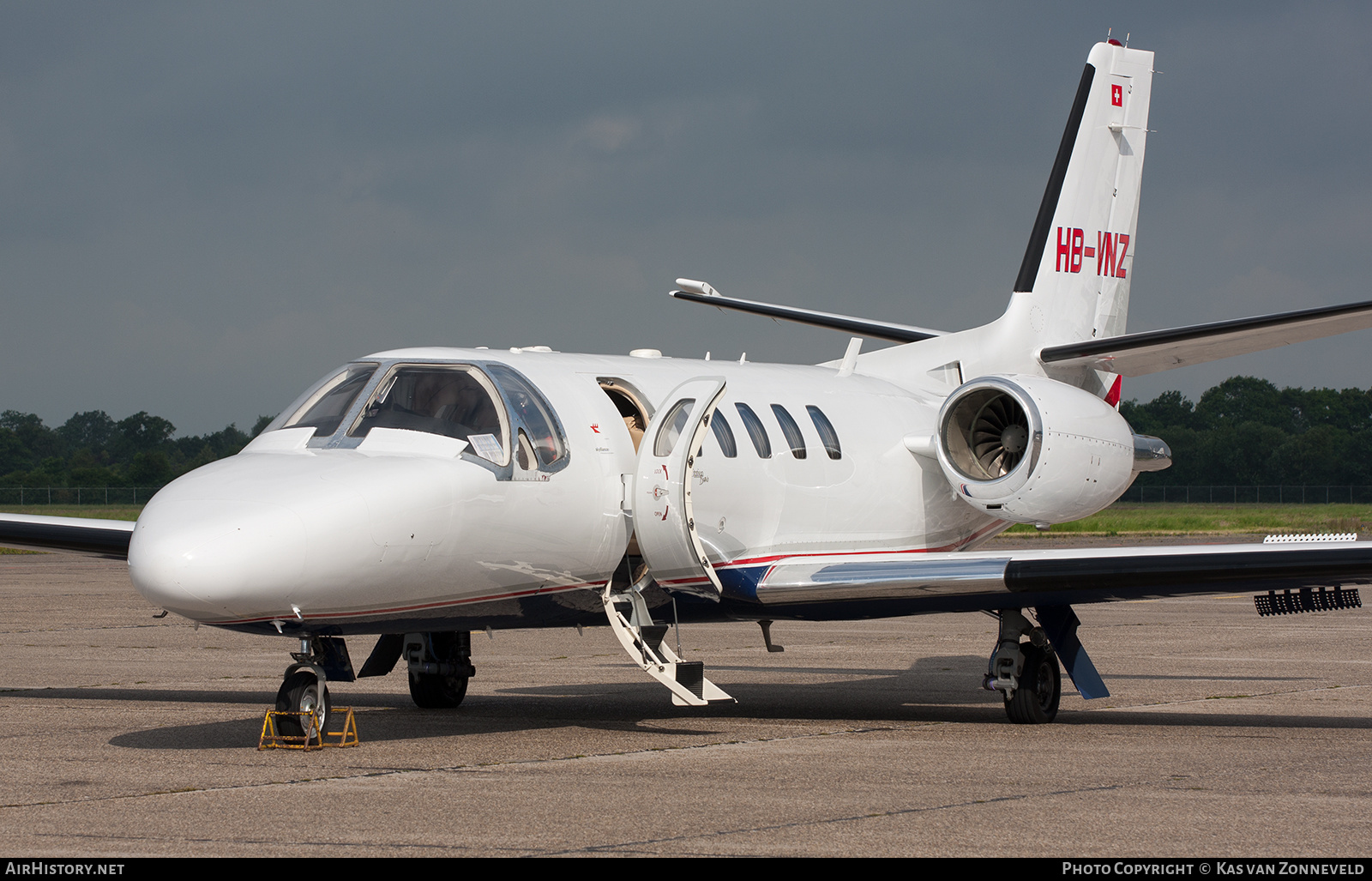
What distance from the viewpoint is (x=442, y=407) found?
11.3 m

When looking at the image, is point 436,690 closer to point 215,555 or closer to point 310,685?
point 310,685

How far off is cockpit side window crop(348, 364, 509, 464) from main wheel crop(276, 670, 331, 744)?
1617 mm

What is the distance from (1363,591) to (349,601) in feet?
93.8

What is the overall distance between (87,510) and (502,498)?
7763 cm

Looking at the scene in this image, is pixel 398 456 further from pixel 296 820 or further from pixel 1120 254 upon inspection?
pixel 1120 254

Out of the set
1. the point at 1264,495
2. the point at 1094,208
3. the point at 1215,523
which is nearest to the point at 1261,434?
the point at 1264,495

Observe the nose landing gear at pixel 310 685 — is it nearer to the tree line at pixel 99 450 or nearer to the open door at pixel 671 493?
the open door at pixel 671 493

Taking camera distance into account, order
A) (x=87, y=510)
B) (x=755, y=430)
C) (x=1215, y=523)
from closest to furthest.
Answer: (x=755, y=430), (x=1215, y=523), (x=87, y=510)

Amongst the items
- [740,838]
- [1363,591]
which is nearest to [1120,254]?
[740,838]

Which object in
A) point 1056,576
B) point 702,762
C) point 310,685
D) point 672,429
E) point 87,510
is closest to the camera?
point 702,762

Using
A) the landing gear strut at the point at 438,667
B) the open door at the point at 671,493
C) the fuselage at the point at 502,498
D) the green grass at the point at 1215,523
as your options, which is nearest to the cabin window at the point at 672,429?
the open door at the point at 671,493

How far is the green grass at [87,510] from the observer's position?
77.4 metres

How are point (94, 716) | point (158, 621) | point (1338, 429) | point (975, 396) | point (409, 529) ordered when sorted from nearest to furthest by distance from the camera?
point (409, 529), point (94, 716), point (975, 396), point (158, 621), point (1338, 429)

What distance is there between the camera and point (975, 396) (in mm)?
14617
